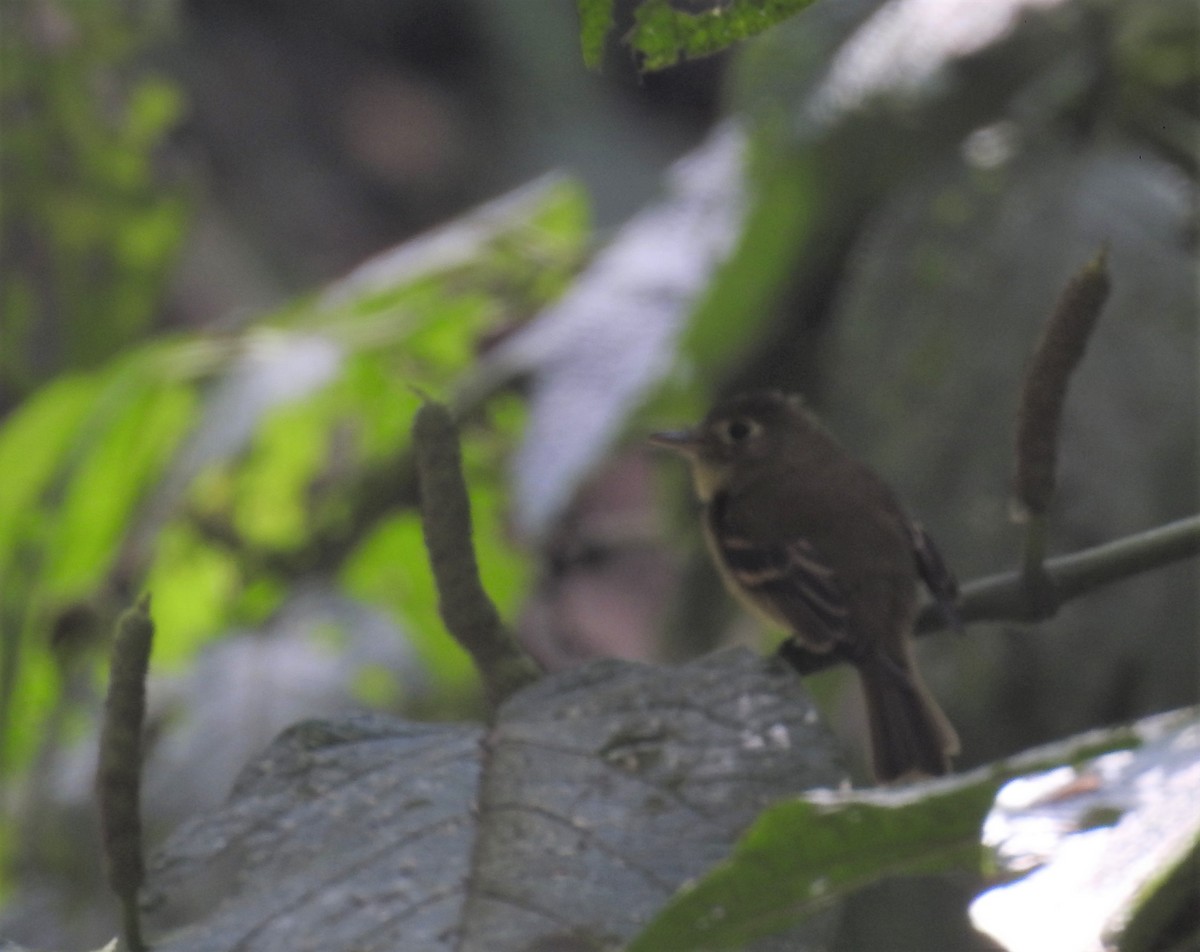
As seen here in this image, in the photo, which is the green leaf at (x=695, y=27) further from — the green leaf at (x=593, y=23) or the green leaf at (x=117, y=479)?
the green leaf at (x=117, y=479)

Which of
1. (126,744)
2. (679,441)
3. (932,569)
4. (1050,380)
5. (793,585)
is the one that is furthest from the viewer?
(679,441)

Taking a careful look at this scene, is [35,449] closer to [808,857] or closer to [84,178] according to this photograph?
[84,178]

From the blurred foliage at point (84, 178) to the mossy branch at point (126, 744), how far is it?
1867mm

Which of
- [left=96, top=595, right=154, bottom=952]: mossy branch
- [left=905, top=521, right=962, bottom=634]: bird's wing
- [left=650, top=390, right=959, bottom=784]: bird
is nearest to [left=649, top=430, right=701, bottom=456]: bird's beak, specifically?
[left=650, top=390, right=959, bottom=784]: bird

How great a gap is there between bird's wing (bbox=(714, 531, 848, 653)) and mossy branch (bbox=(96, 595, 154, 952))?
0.79m

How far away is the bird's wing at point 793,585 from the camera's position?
1479 millimetres

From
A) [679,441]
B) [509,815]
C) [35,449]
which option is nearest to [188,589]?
[35,449]

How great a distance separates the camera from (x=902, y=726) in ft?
4.63

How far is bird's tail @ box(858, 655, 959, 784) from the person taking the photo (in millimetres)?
1356

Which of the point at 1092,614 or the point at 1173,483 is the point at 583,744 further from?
the point at 1173,483

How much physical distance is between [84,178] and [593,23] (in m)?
2.19

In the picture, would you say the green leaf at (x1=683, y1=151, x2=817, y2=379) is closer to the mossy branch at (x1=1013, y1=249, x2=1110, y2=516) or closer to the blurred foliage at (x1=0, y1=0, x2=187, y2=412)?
the mossy branch at (x1=1013, y1=249, x2=1110, y2=516)

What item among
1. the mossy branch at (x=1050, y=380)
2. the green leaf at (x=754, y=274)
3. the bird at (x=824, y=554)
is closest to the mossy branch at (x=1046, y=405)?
the mossy branch at (x=1050, y=380)

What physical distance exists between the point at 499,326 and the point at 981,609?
4.93 ft
